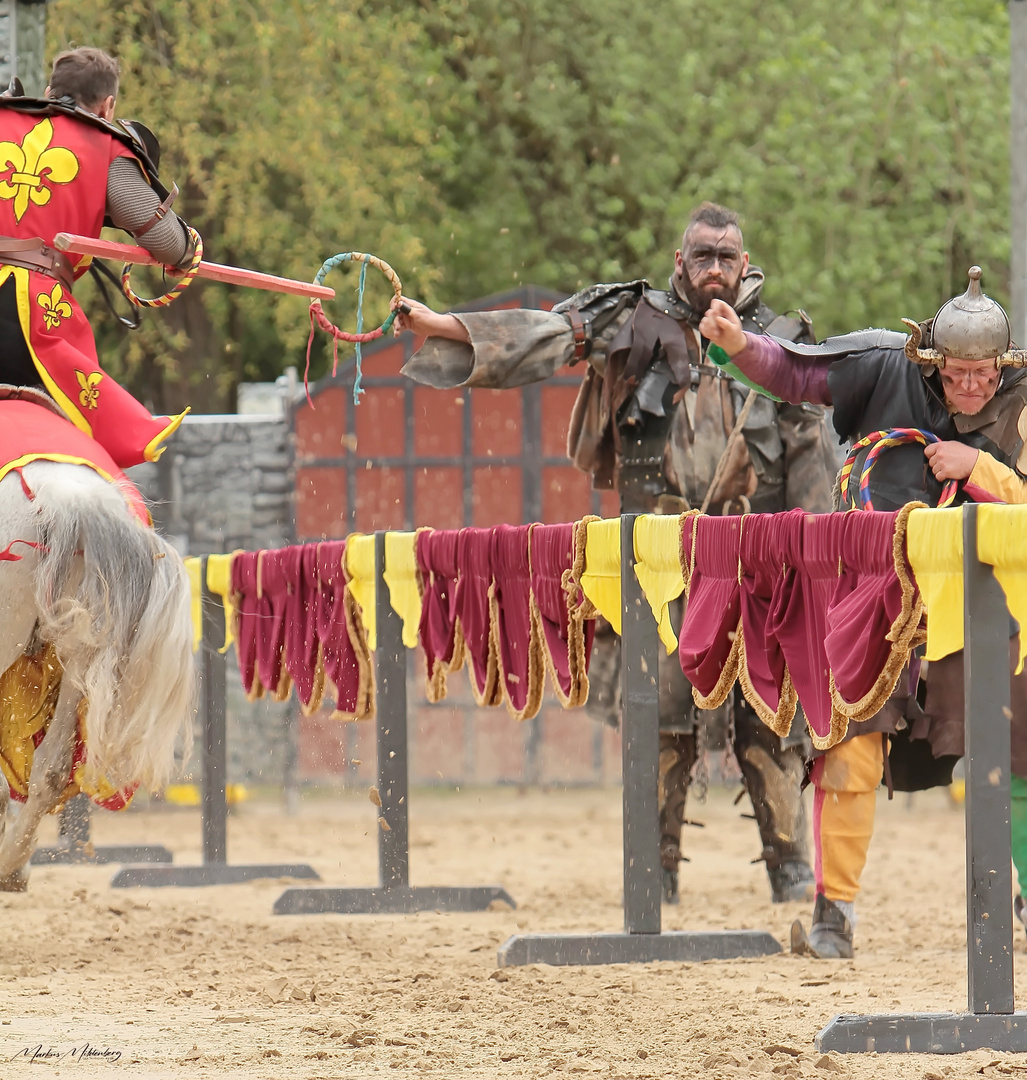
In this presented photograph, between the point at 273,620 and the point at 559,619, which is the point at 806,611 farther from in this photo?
the point at 273,620

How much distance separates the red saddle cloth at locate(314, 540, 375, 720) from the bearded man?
87 cm

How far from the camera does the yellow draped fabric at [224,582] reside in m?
6.98

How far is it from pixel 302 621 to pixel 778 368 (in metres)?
2.15

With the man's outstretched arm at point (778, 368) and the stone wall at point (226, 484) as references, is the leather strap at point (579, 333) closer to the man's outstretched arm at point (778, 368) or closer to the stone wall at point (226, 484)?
the man's outstretched arm at point (778, 368)

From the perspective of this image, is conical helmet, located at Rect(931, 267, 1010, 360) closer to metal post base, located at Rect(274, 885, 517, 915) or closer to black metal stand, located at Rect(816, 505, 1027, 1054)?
black metal stand, located at Rect(816, 505, 1027, 1054)

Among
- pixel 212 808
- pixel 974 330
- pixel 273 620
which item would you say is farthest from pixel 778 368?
pixel 212 808

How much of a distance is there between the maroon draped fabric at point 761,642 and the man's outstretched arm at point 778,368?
0.73 meters

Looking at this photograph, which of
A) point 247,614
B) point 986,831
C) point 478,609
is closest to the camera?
point 986,831

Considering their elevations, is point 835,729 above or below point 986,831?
above

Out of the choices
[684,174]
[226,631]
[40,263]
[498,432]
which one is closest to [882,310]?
[684,174]

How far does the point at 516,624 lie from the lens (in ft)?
17.3

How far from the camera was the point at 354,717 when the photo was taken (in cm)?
620

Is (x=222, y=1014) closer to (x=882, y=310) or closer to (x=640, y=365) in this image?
(x=640, y=365)

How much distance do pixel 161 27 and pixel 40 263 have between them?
9.45 metres
